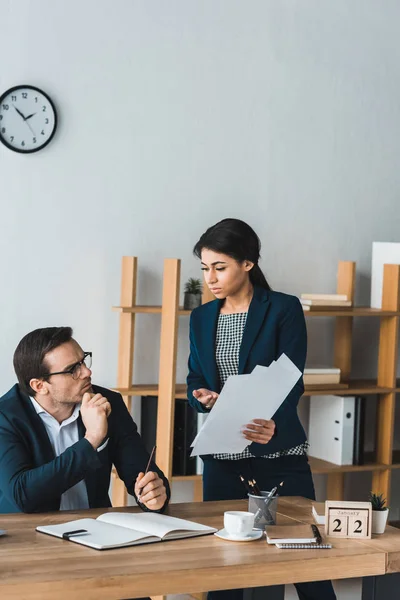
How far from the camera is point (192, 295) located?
4172mm

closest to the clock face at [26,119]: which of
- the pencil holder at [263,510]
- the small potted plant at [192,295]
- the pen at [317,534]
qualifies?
the small potted plant at [192,295]

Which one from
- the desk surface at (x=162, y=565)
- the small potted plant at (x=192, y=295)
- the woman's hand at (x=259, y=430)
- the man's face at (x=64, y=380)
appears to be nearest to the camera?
the desk surface at (x=162, y=565)

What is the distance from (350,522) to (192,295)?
198 centimetres

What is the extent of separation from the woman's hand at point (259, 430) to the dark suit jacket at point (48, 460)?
334mm

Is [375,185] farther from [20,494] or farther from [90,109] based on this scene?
[20,494]

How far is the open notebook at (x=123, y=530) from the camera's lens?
217 cm

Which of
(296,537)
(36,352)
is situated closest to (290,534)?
(296,537)

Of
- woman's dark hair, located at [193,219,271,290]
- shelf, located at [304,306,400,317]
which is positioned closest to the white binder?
shelf, located at [304,306,400,317]

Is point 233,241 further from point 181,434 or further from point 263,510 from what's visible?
point 181,434

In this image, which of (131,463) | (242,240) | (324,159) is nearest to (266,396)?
(131,463)

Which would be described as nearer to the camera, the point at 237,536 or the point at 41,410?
the point at 237,536

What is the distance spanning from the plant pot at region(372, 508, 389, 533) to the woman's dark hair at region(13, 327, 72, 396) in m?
1.00

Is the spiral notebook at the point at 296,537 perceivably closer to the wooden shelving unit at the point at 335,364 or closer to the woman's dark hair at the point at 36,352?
the woman's dark hair at the point at 36,352

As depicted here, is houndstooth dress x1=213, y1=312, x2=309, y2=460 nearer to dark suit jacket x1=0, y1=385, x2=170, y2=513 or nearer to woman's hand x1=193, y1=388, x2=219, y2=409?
woman's hand x1=193, y1=388, x2=219, y2=409
